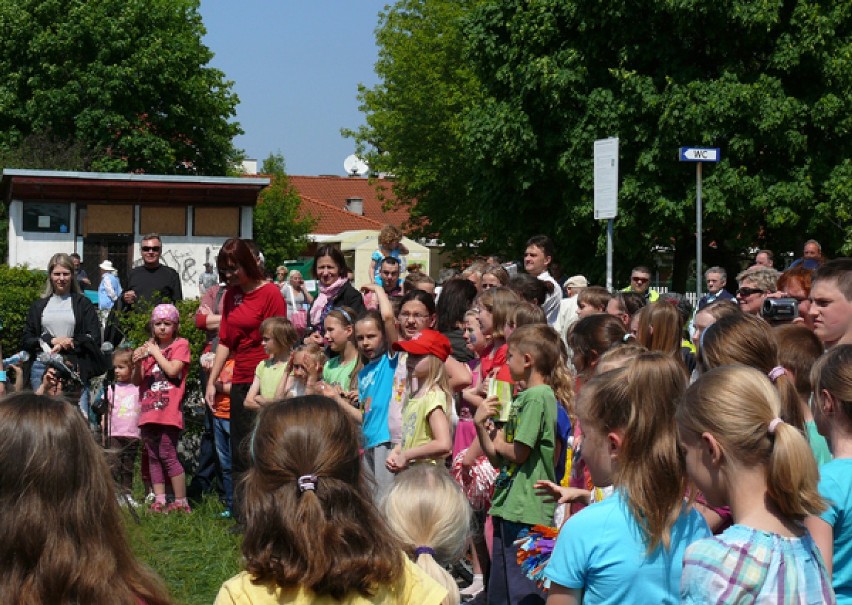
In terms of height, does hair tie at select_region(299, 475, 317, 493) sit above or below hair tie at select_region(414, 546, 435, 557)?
above

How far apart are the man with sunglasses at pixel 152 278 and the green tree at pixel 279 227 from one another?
4452 centimetres

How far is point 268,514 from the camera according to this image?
271 centimetres

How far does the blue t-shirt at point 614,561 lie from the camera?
3195 millimetres

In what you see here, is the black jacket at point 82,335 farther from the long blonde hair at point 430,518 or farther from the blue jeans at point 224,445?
the long blonde hair at point 430,518

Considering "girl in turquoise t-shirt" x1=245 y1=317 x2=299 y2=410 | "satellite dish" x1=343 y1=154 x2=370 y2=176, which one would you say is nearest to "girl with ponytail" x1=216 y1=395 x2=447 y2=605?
"girl in turquoise t-shirt" x1=245 y1=317 x2=299 y2=410

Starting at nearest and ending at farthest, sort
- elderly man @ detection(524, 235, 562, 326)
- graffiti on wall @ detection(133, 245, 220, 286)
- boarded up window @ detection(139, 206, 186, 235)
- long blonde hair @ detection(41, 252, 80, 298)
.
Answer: elderly man @ detection(524, 235, 562, 326) → long blonde hair @ detection(41, 252, 80, 298) → graffiti on wall @ detection(133, 245, 220, 286) → boarded up window @ detection(139, 206, 186, 235)

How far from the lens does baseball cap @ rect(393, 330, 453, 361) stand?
6.80 metres

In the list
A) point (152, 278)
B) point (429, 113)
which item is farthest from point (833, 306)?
point (429, 113)

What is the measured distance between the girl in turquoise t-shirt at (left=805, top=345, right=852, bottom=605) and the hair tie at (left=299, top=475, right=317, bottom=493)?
1484 mm

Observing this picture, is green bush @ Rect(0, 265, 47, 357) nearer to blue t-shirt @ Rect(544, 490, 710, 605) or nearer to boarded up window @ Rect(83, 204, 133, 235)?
blue t-shirt @ Rect(544, 490, 710, 605)

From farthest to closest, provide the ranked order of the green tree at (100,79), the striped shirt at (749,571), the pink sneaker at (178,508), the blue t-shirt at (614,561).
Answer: the green tree at (100,79) → the pink sneaker at (178,508) → the blue t-shirt at (614,561) → the striped shirt at (749,571)

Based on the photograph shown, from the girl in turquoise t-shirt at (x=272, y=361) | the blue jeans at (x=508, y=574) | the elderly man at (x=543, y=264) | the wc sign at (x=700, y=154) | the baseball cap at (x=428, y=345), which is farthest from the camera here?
the wc sign at (x=700, y=154)

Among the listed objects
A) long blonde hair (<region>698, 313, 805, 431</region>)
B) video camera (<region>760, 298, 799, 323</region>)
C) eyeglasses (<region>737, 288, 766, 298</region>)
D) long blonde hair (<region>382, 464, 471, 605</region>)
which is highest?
eyeglasses (<region>737, 288, 766, 298</region>)

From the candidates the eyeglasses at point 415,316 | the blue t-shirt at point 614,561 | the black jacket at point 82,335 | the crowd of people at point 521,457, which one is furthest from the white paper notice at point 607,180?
the blue t-shirt at point 614,561
